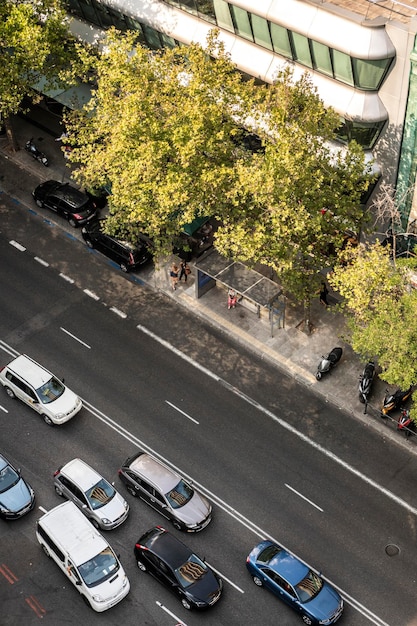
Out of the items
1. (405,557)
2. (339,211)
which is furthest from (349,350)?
(405,557)

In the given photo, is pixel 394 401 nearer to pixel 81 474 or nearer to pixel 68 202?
pixel 81 474

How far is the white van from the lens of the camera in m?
41.2

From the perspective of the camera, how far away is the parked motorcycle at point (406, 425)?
48.0 m

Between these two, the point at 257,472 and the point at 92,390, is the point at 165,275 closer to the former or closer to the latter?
the point at 92,390

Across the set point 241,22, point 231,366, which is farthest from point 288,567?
point 241,22

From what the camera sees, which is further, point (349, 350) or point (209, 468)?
point (349, 350)

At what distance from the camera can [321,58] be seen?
4806 cm

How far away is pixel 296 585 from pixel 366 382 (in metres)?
12.8

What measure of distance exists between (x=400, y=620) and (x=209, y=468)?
38.4 feet

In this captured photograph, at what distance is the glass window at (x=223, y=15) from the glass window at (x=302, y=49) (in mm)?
4674

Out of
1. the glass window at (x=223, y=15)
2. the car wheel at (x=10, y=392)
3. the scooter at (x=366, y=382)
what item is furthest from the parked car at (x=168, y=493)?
the glass window at (x=223, y=15)

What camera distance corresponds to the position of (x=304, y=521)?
148ft

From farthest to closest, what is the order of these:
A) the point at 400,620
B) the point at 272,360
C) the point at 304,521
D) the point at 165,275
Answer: the point at 165,275 < the point at 272,360 < the point at 304,521 < the point at 400,620

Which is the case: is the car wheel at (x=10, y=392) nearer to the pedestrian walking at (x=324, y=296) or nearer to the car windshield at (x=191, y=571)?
→ the car windshield at (x=191, y=571)
